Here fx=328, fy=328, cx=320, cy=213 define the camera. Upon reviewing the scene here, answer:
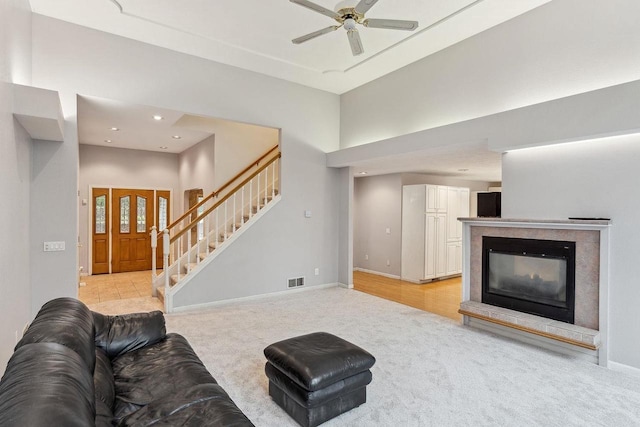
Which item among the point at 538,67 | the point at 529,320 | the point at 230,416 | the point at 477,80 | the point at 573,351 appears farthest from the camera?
the point at 477,80

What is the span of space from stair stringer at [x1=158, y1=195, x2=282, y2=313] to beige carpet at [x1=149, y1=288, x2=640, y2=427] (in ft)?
0.98

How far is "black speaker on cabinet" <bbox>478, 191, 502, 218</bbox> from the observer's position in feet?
17.0

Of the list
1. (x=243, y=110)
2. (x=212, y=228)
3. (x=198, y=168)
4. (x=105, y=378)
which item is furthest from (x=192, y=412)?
(x=198, y=168)

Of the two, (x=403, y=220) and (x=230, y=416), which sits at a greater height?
(x=403, y=220)

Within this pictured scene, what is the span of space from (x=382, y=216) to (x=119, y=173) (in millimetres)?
6768

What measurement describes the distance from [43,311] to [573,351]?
4.69 m

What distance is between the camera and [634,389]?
284cm

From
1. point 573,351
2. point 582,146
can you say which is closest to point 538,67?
point 582,146

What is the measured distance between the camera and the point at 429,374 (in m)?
3.07

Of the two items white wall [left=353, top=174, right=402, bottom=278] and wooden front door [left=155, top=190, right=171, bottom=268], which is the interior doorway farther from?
white wall [left=353, top=174, right=402, bottom=278]

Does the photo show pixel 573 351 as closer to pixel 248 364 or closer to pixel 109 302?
pixel 248 364

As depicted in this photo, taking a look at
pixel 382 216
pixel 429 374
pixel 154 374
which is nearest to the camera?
pixel 154 374

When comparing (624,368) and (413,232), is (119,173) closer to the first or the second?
(413,232)

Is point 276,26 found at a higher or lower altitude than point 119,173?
higher
